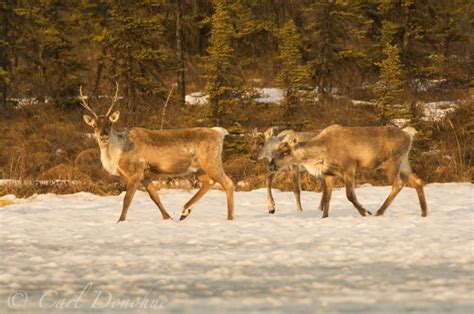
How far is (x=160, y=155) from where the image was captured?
1223 centimetres

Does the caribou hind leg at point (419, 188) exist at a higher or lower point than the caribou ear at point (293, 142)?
lower

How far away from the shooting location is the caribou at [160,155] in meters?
12.1

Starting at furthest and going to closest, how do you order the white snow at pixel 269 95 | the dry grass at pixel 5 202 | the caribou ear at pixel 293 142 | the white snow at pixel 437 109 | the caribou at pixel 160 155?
the white snow at pixel 269 95
the white snow at pixel 437 109
the dry grass at pixel 5 202
the caribou ear at pixel 293 142
the caribou at pixel 160 155

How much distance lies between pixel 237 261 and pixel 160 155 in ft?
14.1

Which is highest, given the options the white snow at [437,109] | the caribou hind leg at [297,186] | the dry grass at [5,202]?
the caribou hind leg at [297,186]

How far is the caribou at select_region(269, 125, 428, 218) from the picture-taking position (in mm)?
12312

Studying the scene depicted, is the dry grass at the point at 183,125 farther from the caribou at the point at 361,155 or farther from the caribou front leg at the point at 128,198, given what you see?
the caribou front leg at the point at 128,198

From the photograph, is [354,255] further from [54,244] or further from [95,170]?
[95,170]

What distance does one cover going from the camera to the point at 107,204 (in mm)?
14445

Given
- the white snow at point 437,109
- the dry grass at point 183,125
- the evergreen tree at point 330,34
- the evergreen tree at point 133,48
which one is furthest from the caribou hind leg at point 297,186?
the white snow at point 437,109

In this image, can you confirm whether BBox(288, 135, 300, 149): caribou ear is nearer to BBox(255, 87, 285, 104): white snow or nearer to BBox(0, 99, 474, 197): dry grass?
BBox(0, 99, 474, 197): dry grass

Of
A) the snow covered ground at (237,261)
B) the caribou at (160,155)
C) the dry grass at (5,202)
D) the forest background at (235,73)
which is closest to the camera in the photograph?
the snow covered ground at (237,261)

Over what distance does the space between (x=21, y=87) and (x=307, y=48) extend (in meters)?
15.1

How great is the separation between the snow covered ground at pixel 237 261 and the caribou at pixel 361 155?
1.82 ft
